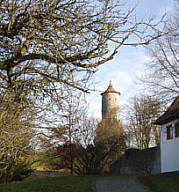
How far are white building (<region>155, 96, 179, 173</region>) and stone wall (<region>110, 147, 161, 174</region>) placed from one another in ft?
10.1

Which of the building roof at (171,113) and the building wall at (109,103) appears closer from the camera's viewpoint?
the building roof at (171,113)

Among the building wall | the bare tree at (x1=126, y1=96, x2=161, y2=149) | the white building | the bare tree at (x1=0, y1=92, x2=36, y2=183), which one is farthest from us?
the building wall

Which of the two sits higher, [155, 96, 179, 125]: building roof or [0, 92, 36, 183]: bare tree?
[155, 96, 179, 125]: building roof

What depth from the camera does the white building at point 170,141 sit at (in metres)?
17.7

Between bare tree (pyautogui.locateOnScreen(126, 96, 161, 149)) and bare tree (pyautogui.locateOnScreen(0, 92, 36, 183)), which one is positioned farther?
bare tree (pyautogui.locateOnScreen(126, 96, 161, 149))

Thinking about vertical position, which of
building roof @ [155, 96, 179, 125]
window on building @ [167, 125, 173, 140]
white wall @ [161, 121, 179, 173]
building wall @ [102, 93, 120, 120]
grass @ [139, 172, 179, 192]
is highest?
building wall @ [102, 93, 120, 120]

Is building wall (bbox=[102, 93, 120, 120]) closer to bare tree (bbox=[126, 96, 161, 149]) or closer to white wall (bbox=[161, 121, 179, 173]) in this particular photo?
bare tree (bbox=[126, 96, 161, 149])

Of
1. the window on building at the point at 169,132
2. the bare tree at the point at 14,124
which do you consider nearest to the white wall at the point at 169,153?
the window on building at the point at 169,132

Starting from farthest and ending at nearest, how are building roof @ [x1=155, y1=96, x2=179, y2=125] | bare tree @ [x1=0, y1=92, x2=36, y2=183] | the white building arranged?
1. the white building
2. building roof @ [x1=155, y1=96, x2=179, y2=125]
3. bare tree @ [x1=0, y1=92, x2=36, y2=183]

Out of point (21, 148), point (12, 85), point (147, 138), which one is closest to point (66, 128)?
point (21, 148)

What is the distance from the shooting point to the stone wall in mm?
22663

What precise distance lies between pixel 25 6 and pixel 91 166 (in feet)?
65.5

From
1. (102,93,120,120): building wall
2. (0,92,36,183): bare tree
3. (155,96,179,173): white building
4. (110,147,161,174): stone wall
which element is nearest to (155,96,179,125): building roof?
(155,96,179,173): white building

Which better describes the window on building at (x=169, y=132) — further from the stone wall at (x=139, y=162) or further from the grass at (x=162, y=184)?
the grass at (x=162, y=184)
